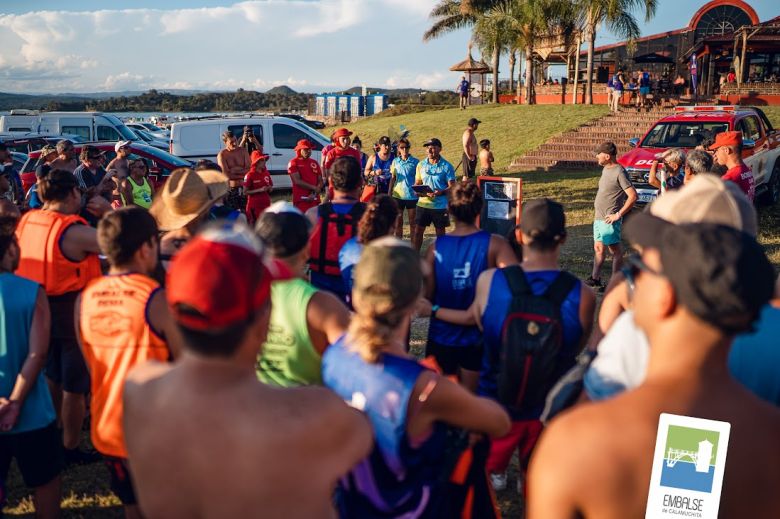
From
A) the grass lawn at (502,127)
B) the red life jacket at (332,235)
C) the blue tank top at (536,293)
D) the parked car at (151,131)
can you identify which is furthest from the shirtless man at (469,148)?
the parked car at (151,131)

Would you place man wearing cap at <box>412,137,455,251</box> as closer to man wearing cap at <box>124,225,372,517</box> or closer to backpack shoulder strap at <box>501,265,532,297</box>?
backpack shoulder strap at <box>501,265,532,297</box>

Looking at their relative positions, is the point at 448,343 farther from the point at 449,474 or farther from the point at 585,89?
the point at 585,89

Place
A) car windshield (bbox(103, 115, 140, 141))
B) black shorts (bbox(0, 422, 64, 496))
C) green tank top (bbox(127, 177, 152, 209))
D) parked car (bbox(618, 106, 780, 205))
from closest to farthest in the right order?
black shorts (bbox(0, 422, 64, 496)) → green tank top (bbox(127, 177, 152, 209)) → parked car (bbox(618, 106, 780, 205)) → car windshield (bbox(103, 115, 140, 141))

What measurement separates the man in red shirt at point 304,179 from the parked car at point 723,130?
5923mm

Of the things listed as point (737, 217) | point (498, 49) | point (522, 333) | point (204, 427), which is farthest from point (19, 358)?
point (498, 49)

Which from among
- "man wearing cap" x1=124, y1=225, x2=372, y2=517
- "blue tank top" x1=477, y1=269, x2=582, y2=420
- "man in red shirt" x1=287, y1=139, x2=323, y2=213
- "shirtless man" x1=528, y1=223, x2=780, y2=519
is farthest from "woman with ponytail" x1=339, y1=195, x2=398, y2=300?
"man in red shirt" x1=287, y1=139, x2=323, y2=213

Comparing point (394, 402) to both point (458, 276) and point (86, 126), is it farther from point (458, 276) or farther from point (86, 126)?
point (86, 126)

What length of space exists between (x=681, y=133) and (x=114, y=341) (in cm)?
1211

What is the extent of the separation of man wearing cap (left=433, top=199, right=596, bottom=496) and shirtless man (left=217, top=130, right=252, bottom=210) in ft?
22.5

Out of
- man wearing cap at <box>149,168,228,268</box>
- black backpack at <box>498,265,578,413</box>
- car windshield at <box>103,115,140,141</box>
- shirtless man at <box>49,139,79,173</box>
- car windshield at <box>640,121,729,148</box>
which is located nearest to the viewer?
black backpack at <box>498,265,578,413</box>

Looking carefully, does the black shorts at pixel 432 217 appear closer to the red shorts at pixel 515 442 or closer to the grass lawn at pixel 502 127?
the red shorts at pixel 515 442

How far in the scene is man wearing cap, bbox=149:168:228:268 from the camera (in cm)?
374

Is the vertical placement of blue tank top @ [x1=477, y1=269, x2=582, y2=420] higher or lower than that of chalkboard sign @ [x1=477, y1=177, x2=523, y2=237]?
lower

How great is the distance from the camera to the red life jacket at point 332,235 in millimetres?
4535
